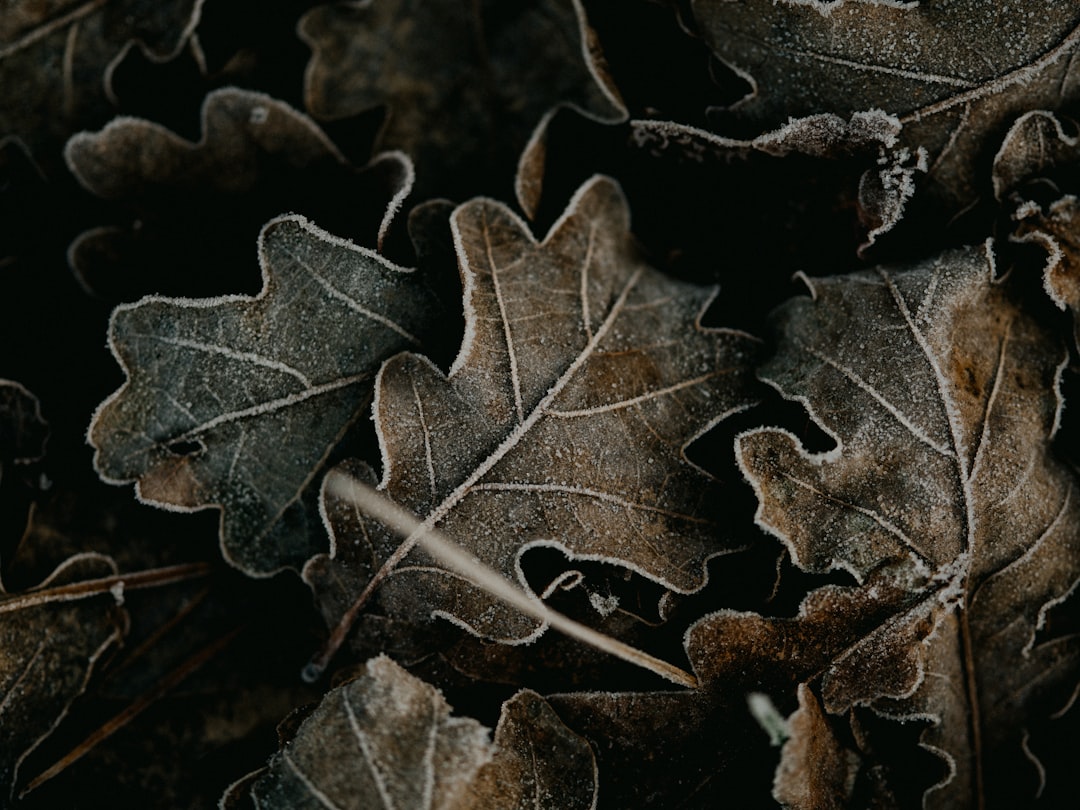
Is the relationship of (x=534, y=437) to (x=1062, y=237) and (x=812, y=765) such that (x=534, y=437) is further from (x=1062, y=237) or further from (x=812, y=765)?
(x=1062, y=237)

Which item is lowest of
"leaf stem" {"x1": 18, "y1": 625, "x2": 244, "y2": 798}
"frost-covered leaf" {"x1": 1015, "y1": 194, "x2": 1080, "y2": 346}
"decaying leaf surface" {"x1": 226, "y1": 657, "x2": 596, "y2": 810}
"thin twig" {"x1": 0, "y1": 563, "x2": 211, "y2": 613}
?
"leaf stem" {"x1": 18, "y1": 625, "x2": 244, "y2": 798}

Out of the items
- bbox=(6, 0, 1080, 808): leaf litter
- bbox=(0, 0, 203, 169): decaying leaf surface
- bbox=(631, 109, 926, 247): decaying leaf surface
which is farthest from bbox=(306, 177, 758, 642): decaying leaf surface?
bbox=(0, 0, 203, 169): decaying leaf surface

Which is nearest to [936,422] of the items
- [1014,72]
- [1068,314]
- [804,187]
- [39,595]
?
[1068,314]

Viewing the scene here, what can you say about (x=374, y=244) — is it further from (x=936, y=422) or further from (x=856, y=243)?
(x=936, y=422)

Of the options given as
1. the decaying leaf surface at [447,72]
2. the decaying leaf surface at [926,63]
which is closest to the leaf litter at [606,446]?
the decaying leaf surface at [926,63]

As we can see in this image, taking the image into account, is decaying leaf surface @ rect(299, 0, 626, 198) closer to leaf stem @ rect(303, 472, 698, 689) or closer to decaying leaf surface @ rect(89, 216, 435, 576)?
decaying leaf surface @ rect(89, 216, 435, 576)

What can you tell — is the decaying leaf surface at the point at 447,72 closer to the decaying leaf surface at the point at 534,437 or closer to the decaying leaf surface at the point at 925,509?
the decaying leaf surface at the point at 534,437
